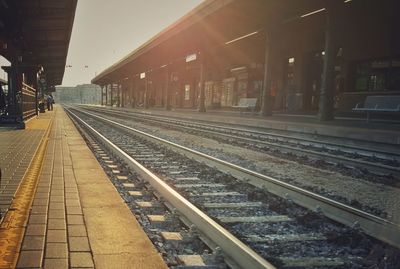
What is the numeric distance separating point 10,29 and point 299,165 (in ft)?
34.5

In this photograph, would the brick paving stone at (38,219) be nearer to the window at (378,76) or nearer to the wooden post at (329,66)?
the wooden post at (329,66)

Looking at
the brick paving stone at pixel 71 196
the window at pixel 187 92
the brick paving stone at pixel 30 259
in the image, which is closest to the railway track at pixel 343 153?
the brick paving stone at pixel 71 196

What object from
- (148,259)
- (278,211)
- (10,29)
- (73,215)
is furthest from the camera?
(10,29)

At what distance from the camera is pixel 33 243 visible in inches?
135

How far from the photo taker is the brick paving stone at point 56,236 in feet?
11.6

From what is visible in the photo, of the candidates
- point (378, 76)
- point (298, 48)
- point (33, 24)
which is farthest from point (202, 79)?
point (33, 24)

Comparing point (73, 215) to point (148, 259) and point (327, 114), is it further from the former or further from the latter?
point (327, 114)

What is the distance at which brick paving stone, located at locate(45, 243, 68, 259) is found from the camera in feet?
10.5

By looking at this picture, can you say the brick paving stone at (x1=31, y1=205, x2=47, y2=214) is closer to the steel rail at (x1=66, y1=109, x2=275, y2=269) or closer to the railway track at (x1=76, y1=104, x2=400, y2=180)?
the steel rail at (x1=66, y1=109, x2=275, y2=269)

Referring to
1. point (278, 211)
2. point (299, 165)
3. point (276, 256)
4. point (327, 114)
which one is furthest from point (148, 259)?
point (327, 114)

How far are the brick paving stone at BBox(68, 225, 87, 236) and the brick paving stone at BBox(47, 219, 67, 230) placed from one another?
64mm

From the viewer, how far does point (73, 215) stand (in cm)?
436

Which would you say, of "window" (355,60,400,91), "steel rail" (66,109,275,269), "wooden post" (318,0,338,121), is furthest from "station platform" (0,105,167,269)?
"window" (355,60,400,91)

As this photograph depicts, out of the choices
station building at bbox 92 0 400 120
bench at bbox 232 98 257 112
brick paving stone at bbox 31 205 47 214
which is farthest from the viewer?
bench at bbox 232 98 257 112
